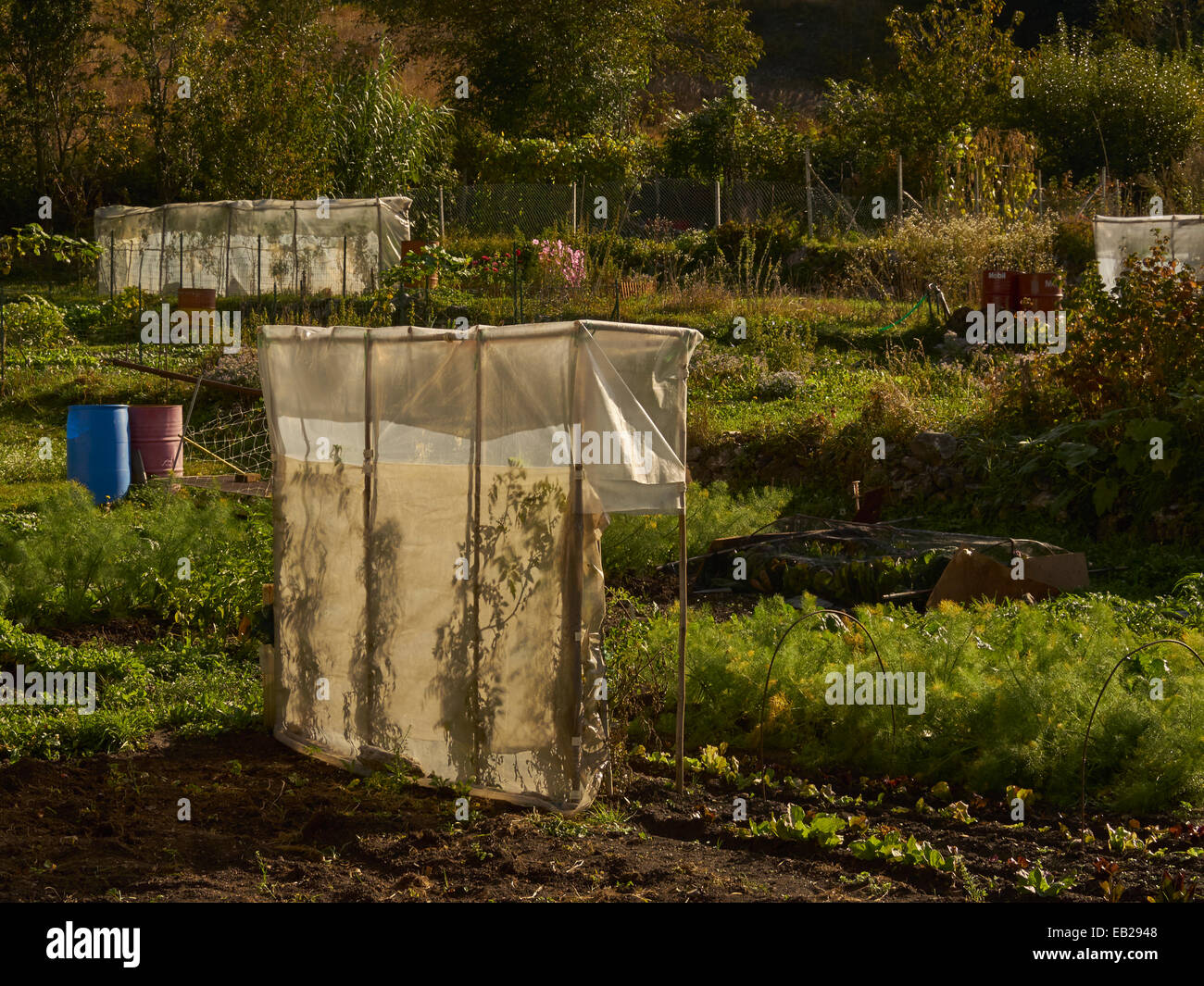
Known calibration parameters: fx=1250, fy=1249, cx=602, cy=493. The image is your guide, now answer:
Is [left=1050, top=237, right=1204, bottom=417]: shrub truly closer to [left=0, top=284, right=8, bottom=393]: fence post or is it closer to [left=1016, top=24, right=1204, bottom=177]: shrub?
[left=0, top=284, right=8, bottom=393]: fence post

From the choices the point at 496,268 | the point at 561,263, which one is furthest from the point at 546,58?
the point at 561,263

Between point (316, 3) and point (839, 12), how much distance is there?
2357cm

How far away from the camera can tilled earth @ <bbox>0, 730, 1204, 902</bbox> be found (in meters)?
4.23

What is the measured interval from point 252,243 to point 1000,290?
12.1 meters

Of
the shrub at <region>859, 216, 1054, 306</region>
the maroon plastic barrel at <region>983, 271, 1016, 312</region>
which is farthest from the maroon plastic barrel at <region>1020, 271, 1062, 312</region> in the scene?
the shrub at <region>859, 216, 1054, 306</region>

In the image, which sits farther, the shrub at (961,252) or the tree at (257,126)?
the tree at (257,126)

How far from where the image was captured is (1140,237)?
1443 cm

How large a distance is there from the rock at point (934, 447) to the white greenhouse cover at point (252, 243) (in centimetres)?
1140

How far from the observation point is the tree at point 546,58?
3070 centimetres


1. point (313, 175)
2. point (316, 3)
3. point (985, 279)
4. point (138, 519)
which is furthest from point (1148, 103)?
point (138, 519)

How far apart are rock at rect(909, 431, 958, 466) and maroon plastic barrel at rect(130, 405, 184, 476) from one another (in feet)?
21.6

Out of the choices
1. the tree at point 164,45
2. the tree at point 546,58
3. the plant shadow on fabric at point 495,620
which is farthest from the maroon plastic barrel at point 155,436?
the tree at point 546,58

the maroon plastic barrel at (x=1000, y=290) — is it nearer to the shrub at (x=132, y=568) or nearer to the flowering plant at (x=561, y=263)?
the flowering plant at (x=561, y=263)

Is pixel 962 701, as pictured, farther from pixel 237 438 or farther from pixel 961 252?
pixel 961 252
